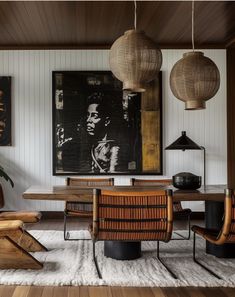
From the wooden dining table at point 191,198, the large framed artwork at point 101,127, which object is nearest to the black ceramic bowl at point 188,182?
the wooden dining table at point 191,198

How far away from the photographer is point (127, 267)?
11.3ft

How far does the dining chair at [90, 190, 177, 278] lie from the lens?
3043mm

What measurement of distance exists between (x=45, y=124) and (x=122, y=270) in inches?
137

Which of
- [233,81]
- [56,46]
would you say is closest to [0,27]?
[56,46]

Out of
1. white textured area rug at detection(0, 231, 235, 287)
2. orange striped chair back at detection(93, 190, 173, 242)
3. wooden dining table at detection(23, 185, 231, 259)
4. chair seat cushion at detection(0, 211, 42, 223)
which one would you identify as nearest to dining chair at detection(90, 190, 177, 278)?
orange striped chair back at detection(93, 190, 173, 242)

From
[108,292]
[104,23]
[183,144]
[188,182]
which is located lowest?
[108,292]

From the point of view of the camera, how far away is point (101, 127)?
6281 mm

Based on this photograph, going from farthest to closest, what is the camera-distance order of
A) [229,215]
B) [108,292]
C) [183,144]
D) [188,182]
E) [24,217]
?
[183,144]
[24,217]
[188,182]
[229,215]
[108,292]

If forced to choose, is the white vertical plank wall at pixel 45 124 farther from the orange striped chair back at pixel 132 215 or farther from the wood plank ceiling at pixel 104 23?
the orange striped chair back at pixel 132 215

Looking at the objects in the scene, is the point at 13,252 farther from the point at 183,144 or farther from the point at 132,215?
the point at 183,144

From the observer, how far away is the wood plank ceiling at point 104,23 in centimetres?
482

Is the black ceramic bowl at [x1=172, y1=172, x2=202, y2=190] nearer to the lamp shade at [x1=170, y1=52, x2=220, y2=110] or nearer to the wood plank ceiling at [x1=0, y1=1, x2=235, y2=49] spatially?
the lamp shade at [x1=170, y1=52, x2=220, y2=110]

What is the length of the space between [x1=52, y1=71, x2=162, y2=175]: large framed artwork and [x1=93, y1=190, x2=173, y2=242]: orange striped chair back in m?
3.21

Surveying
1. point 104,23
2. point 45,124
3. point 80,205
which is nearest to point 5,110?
point 45,124
